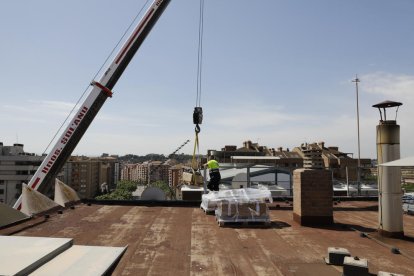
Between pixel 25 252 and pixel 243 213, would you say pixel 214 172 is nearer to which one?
pixel 243 213

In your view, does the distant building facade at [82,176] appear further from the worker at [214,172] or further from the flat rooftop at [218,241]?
the flat rooftop at [218,241]

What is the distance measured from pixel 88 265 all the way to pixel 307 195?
659 centimetres

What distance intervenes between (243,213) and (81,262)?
19.0 ft

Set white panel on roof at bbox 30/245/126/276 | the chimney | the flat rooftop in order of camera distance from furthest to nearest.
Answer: the chimney, the flat rooftop, white panel on roof at bbox 30/245/126/276

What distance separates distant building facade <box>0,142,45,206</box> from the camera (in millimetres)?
94812

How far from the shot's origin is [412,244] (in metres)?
7.76

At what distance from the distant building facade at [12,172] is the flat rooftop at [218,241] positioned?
9568 cm

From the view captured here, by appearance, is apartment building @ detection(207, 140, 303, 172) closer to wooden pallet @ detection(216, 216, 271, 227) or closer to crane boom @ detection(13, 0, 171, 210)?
crane boom @ detection(13, 0, 171, 210)

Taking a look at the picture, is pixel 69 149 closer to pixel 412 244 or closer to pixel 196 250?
pixel 196 250

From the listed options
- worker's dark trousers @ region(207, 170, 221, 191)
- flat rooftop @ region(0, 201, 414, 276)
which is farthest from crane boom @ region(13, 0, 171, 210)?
worker's dark trousers @ region(207, 170, 221, 191)

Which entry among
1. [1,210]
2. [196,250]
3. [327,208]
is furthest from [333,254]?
[1,210]

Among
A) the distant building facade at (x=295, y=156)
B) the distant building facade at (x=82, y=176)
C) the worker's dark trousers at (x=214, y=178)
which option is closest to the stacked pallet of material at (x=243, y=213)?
the worker's dark trousers at (x=214, y=178)

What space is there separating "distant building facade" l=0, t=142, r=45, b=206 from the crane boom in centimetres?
9110

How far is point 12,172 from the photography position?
9538cm
